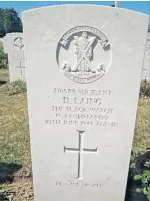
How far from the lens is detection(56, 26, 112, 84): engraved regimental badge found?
7.02ft

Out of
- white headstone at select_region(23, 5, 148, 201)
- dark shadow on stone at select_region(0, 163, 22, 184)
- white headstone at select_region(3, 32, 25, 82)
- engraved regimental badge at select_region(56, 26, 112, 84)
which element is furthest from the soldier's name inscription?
white headstone at select_region(3, 32, 25, 82)

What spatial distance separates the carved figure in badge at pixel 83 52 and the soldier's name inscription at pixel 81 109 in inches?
8.3

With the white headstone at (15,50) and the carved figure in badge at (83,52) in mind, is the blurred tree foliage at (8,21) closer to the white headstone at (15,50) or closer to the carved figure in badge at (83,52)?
the white headstone at (15,50)

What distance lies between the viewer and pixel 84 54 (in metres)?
2.19

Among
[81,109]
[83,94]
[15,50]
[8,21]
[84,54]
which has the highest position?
[8,21]

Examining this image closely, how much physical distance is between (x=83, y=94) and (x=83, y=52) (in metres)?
0.38

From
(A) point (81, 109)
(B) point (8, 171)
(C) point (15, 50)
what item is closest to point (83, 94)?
(A) point (81, 109)

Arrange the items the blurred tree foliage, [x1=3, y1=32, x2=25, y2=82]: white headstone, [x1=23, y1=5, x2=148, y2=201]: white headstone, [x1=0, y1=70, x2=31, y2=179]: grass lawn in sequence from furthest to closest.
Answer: the blurred tree foliage → [x1=3, y1=32, x2=25, y2=82]: white headstone → [x1=0, y1=70, x2=31, y2=179]: grass lawn → [x1=23, y1=5, x2=148, y2=201]: white headstone

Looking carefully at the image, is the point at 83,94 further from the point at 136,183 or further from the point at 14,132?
the point at 14,132

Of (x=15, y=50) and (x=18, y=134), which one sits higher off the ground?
(x=15, y=50)

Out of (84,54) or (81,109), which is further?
(81,109)

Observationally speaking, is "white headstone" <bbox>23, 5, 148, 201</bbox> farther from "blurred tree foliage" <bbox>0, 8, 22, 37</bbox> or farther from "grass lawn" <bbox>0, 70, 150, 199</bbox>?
"blurred tree foliage" <bbox>0, 8, 22, 37</bbox>

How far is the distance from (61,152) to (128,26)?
4.39 feet

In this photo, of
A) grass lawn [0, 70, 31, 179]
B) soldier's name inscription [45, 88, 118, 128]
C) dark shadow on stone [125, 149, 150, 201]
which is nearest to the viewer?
soldier's name inscription [45, 88, 118, 128]
